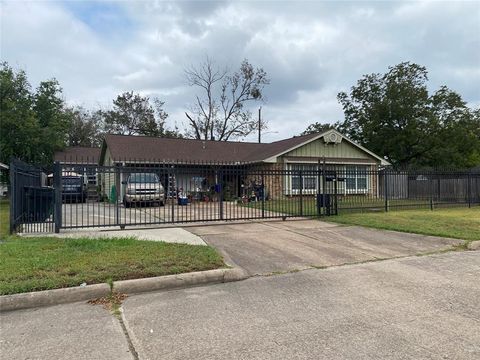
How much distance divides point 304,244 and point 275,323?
469 centimetres

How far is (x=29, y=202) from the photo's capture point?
1120 cm

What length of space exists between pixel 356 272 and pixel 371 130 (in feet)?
101

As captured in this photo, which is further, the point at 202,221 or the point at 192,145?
the point at 192,145

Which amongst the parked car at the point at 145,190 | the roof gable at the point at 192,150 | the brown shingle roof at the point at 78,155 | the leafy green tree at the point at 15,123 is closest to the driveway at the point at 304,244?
the parked car at the point at 145,190

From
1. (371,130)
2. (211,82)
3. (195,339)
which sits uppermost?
(211,82)

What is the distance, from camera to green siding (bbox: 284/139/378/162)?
2461 centimetres

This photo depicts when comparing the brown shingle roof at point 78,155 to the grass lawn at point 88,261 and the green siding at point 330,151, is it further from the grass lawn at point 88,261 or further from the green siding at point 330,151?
the grass lawn at point 88,261

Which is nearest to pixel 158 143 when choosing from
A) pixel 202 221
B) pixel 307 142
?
pixel 307 142

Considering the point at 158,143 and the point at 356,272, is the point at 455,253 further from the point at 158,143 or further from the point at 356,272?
the point at 158,143

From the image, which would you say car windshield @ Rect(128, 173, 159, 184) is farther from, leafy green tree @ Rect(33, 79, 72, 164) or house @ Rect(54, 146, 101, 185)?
leafy green tree @ Rect(33, 79, 72, 164)

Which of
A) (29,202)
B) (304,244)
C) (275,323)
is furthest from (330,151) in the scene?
(275,323)

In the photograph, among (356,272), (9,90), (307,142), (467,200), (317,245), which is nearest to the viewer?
(356,272)

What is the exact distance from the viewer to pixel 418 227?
11148mm

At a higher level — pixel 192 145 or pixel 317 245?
pixel 192 145
